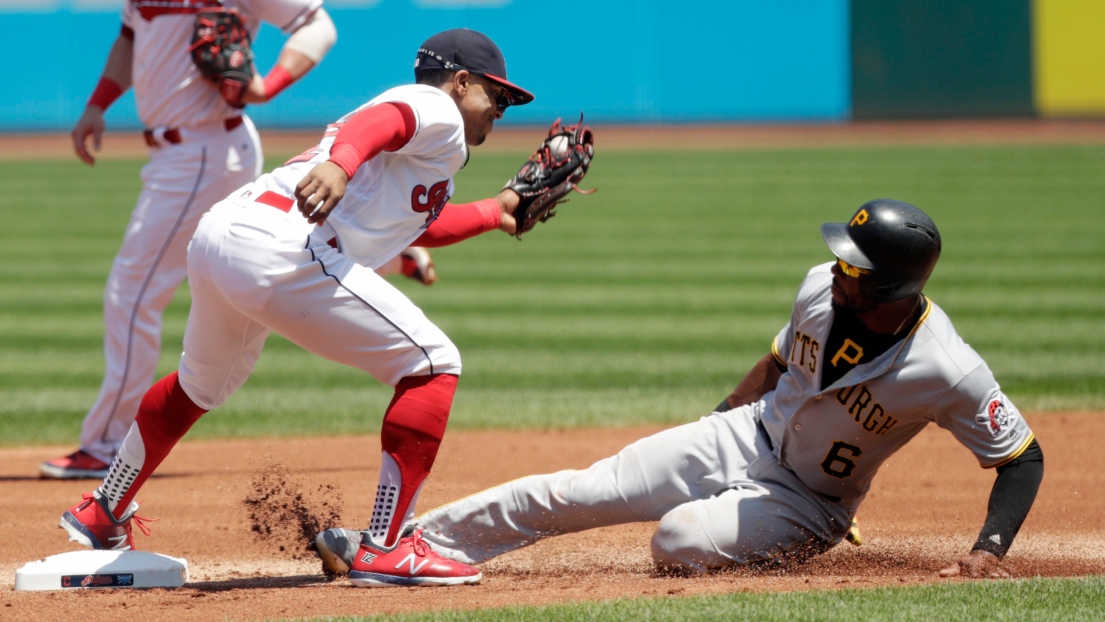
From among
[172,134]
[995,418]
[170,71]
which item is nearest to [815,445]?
[995,418]

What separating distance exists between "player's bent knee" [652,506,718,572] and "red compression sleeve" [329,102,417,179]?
1365 mm

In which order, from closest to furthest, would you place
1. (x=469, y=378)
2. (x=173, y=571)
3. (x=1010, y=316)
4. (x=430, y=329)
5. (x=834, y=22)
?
(x=430, y=329) < (x=173, y=571) < (x=469, y=378) < (x=1010, y=316) < (x=834, y=22)

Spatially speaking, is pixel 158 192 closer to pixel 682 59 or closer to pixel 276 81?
pixel 276 81

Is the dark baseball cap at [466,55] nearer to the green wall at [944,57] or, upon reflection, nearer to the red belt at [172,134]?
the red belt at [172,134]

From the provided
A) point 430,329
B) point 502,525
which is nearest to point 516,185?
point 430,329

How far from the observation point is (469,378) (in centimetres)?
759

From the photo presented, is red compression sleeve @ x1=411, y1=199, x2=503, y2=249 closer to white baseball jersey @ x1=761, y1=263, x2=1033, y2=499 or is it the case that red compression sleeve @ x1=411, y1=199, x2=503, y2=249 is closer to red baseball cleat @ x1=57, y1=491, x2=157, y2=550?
white baseball jersey @ x1=761, y1=263, x2=1033, y2=499

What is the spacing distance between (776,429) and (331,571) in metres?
1.43

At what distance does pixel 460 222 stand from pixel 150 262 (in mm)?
1840

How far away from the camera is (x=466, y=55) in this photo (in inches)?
141

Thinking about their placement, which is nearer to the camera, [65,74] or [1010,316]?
[1010,316]

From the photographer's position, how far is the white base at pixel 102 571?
A: 11.8 ft

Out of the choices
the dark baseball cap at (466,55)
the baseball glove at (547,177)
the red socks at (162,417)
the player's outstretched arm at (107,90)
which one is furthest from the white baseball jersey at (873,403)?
the player's outstretched arm at (107,90)

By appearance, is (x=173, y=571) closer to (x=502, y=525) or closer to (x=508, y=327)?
(x=502, y=525)
